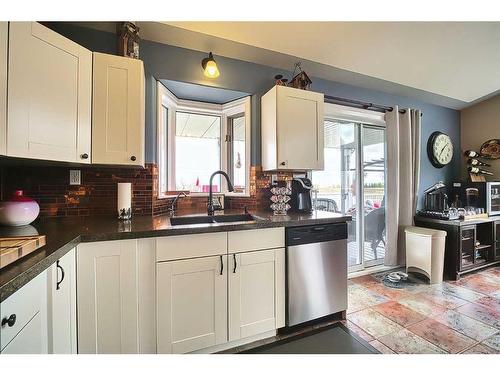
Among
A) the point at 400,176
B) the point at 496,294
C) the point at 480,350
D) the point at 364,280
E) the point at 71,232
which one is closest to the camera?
the point at 71,232

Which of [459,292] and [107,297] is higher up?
[107,297]

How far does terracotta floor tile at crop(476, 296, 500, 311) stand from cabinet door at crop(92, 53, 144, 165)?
134 inches

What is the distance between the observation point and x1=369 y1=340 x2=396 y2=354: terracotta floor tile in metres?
1.55

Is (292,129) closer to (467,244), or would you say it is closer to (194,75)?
(194,75)

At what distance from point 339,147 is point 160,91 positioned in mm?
2197

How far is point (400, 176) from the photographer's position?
2.99 meters

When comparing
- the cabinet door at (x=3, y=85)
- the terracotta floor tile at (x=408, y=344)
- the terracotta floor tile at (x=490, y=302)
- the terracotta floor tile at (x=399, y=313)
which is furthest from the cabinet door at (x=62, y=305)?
the terracotta floor tile at (x=490, y=302)

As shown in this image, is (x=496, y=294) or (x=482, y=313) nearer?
(x=482, y=313)

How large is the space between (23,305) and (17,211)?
2.73 ft

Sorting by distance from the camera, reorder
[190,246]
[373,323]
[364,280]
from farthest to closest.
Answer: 1. [364,280]
2. [373,323]
3. [190,246]

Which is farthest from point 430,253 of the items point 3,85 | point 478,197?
point 3,85

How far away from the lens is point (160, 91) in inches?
78.7

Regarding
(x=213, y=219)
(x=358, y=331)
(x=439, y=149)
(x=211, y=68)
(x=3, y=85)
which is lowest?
(x=358, y=331)
